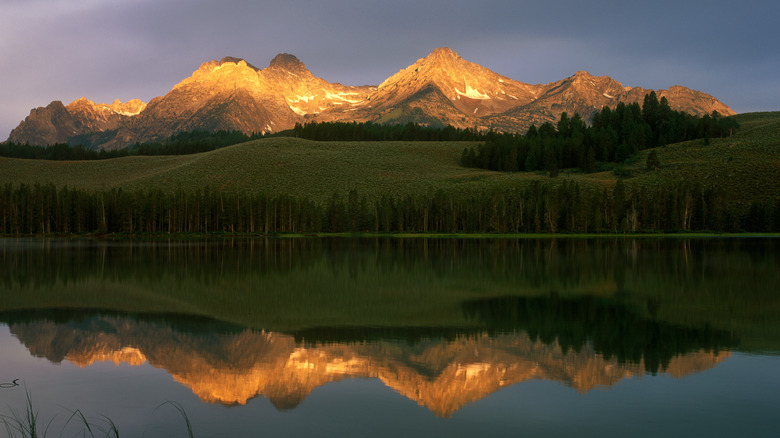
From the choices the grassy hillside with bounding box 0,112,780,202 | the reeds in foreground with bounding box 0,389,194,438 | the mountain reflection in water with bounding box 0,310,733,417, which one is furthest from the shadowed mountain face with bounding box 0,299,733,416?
the grassy hillside with bounding box 0,112,780,202

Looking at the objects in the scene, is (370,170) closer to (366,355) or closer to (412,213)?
(412,213)

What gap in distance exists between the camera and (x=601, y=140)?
151 meters

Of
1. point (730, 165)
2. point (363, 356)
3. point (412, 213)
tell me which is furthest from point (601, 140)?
point (363, 356)

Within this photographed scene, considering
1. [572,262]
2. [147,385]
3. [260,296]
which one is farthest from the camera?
[572,262]

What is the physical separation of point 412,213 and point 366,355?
96.9 meters

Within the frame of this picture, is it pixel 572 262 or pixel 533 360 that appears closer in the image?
pixel 533 360

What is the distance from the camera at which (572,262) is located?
40.7 m

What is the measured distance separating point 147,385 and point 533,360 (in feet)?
28.4

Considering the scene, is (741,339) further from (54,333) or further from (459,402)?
(54,333)

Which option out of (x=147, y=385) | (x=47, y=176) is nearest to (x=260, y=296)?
(x=147, y=385)

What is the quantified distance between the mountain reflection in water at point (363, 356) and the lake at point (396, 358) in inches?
2.5

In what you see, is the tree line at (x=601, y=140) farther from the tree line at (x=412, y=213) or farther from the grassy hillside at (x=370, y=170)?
the tree line at (x=412, y=213)

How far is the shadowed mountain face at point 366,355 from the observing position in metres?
11.6

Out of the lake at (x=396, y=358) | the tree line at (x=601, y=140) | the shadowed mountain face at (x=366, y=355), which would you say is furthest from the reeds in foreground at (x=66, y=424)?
the tree line at (x=601, y=140)
